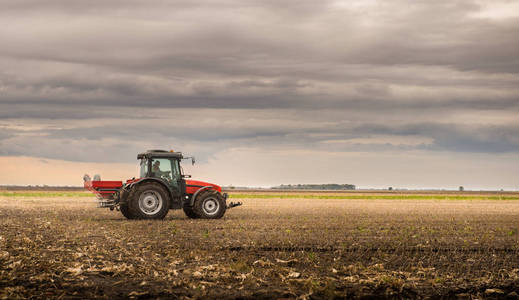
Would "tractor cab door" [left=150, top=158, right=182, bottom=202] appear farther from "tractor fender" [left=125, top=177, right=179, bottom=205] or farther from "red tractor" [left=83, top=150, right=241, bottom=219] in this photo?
"tractor fender" [left=125, top=177, right=179, bottom=205]

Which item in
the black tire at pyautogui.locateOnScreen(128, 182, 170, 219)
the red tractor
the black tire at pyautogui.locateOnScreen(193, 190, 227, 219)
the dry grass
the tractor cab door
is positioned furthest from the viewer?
the black tire at pyautogui.locateOnScreen(193, 190, 227, 219)

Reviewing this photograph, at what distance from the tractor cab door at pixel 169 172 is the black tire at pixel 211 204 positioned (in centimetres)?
113

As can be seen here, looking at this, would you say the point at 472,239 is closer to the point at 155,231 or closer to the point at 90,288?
the point at 155,231

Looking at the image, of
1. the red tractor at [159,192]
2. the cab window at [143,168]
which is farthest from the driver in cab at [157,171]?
the cab window at [143,168]

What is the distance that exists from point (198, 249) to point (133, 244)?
7.84ft

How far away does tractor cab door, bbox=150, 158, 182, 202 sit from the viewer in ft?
90.7

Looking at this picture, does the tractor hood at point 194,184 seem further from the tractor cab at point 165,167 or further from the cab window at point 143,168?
the cab window at point 143,168

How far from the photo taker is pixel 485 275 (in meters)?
13.3

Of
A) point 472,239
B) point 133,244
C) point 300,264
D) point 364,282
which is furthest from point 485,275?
point 133,244

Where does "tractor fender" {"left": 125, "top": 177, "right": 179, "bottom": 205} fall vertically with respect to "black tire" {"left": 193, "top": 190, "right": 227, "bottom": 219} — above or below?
above

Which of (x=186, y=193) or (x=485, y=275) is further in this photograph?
(x=186, y=193)

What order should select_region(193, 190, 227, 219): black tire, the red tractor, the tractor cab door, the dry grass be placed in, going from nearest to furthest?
the dry grass < the red tractor < the tractor cab door < select_region(193, 190, 227, 219): black tire

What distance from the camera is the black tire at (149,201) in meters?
26.3

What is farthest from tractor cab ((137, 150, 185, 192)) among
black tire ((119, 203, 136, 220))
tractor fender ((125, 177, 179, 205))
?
black tire ((119, 203, 136, 220))
